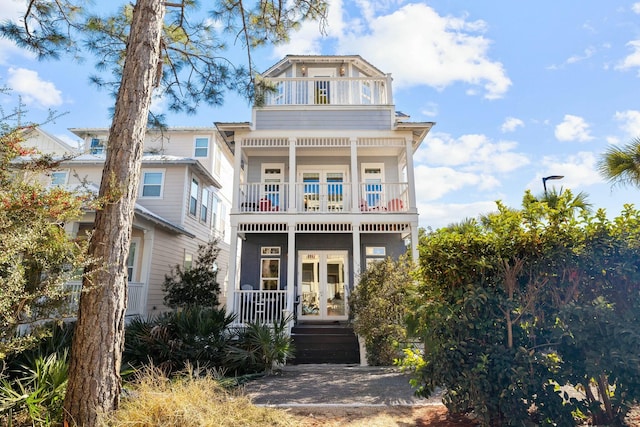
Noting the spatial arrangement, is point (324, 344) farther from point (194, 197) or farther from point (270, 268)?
point (194, 197)

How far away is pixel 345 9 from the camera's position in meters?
7.56

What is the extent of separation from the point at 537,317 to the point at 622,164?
6872 millimetres

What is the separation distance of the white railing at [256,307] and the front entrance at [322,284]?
1539 mm

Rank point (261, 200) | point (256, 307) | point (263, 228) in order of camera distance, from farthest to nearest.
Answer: point (261, 200), point (263, 228), point (256, 307)

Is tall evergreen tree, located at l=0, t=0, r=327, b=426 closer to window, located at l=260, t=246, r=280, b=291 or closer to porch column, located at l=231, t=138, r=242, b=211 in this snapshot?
porch column, located at l=231, t=138, r=242, b=211

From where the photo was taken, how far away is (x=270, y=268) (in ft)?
39.2

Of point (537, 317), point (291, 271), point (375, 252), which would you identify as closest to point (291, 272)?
point (291, 271)

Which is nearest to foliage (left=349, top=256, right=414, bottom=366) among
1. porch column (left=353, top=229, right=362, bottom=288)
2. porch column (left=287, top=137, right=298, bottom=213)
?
porch column (left=353, top=229, right=362, bottom=288)

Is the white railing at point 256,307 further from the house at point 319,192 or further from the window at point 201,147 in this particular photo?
the window at point 201,147

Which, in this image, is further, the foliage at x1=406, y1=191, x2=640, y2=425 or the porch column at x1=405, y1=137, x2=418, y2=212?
the porch column at x1=405, y1=137, x2=418, y2=212

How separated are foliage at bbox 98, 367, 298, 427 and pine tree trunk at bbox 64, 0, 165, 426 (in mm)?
268

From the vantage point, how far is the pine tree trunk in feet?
10.8

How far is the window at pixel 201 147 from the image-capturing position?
17.1 m

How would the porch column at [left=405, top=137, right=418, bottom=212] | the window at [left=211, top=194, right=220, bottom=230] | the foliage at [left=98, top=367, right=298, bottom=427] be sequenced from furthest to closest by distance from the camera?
1. the window at [left=211, top=194, right=220, bottom=230]
2. the porch column at [left=405, top=137, right=418, bottom=212]
3. the foliage at [left=98, top=367, right=298, bottom=427]
